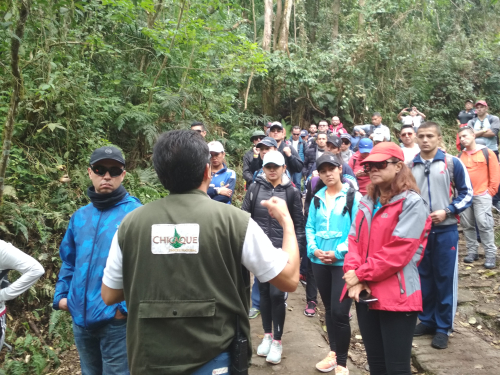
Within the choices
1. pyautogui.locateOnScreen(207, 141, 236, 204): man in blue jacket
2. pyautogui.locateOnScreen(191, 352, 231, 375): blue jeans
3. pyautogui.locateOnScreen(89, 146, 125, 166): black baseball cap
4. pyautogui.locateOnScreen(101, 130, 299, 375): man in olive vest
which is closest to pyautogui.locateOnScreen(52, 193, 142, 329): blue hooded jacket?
pyautogui.locateOnScreen(89, 146, 125, 166): black baseball cap

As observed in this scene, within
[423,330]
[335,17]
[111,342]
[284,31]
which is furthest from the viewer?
[335,17]

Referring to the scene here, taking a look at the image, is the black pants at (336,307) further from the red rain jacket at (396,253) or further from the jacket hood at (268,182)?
the jacket hood at (268,182)

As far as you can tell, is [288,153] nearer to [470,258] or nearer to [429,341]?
[470,258]

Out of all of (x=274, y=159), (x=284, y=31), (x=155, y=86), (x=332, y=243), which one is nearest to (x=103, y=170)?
Answer: (x=274, y=159)

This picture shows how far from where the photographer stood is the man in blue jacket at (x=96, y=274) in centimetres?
268

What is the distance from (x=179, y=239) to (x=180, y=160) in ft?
1.22

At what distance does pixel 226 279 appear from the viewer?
1.79 metres

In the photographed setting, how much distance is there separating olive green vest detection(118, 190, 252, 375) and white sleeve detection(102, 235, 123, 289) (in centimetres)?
13

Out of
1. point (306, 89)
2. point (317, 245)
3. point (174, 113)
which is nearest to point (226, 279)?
point (317, 245)

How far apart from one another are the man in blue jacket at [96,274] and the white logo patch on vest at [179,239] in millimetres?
1139

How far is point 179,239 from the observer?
1.75 m

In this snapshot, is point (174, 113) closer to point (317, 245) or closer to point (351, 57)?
point (317, 245)

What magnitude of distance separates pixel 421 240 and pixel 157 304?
6.90 feet

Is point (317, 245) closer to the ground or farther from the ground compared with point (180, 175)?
closer to the ground
